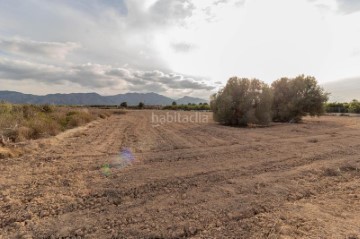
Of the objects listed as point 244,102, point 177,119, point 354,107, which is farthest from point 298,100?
point 354,107

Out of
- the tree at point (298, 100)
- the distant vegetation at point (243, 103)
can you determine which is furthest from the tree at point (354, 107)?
the distant vegetation at point (243, 103)

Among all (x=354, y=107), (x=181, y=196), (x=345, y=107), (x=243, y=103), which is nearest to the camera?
(x=181, y=196)

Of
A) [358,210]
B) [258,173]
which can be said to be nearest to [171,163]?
[258,173]

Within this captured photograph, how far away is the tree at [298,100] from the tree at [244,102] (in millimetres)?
5679

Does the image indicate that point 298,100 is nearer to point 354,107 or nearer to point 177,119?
point 177,119

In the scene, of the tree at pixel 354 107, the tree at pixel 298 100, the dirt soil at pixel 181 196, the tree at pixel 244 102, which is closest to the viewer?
the dirt soil at pixel 181 196

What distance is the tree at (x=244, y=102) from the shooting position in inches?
990

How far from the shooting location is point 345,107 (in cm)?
5969

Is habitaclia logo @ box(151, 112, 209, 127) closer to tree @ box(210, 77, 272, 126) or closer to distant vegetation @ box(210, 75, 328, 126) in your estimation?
distant vegetation @ box(210, 75, 328, 126)

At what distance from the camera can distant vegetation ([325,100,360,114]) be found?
182 ft

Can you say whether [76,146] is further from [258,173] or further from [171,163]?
[258,173]

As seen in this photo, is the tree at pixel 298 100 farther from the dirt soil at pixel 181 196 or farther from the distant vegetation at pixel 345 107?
the distant vegetation at pixel 345 107

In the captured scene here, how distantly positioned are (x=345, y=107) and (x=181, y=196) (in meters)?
63.3

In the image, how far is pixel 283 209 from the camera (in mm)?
5293
